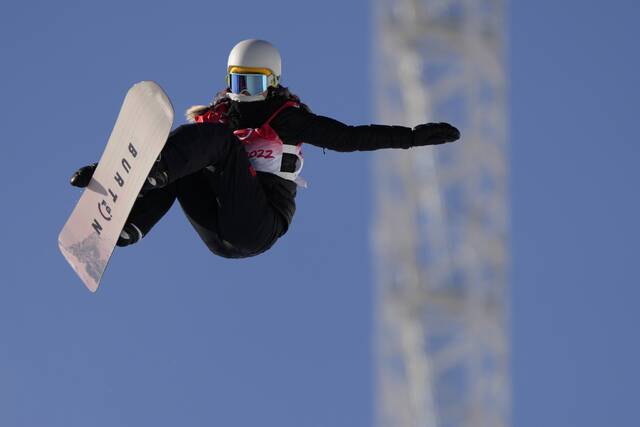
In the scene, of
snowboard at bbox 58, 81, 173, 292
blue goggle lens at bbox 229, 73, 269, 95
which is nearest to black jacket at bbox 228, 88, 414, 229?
blue goggle lens at bbox 229, 73, 269, 95

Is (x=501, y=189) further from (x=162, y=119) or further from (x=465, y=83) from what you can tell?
(x=162, y=119)

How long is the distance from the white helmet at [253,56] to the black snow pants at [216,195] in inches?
23.3

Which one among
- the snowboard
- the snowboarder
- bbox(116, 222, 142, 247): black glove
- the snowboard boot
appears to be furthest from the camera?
bbox(116, 222, 142, 247): black glove

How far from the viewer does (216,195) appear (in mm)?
16375

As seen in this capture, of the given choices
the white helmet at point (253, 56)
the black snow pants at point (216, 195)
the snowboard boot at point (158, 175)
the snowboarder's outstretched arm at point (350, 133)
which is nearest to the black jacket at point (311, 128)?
the snowboarder's outstretched arm at point (350, 133)

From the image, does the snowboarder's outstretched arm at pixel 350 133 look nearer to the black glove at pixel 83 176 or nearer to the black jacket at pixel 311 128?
the black jacket at pixel 311 128

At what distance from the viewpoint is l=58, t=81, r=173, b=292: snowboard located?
1559 centimetres

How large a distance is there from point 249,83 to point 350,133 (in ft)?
2.61

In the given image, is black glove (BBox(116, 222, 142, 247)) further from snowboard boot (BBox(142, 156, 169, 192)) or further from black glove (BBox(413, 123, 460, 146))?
black glove (BBox(413, 123, 460, 146))

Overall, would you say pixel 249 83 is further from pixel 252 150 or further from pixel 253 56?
pixel 252 150

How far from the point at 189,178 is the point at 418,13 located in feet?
43.1

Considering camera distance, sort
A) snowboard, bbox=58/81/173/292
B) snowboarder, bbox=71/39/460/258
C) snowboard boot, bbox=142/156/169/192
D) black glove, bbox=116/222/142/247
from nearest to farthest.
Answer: snowboard boot, bbox=142/156/169/192, snowboard, bbox=58/81/173/292, snowboarder, bbox=71/39/460/258, black glove, bbox=116/222/142/247

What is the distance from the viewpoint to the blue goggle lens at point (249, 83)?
16.2 m

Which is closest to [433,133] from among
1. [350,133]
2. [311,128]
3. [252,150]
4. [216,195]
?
[350,133]
